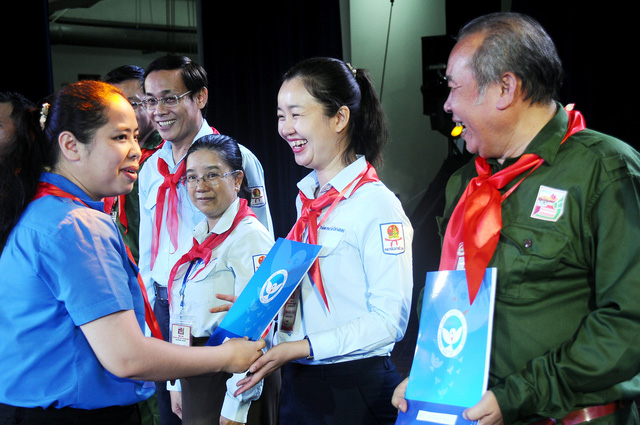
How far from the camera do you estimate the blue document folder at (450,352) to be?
1176 millimetres

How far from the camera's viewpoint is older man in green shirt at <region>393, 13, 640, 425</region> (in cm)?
116

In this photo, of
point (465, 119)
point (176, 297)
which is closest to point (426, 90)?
point (176, 297)

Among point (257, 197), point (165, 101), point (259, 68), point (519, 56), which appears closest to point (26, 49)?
point (259, 68)

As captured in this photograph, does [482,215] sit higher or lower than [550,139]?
lower

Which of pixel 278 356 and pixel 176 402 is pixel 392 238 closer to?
pixel 278 356

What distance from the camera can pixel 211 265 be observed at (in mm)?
2096

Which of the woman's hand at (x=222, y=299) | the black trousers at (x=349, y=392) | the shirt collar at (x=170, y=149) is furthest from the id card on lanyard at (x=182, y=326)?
the shirt collar at (x=170, y=149)

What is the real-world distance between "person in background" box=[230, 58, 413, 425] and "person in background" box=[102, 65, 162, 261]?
123cm

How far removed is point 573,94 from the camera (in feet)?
13.1

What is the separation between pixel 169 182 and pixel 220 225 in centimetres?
46

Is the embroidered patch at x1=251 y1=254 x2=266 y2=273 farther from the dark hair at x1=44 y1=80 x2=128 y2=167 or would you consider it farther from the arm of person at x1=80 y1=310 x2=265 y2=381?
the dark hair at x1=44 y1=80 x2=128 y2=167

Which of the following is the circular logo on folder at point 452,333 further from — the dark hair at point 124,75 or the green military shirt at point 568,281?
the dark hair at point 124,75

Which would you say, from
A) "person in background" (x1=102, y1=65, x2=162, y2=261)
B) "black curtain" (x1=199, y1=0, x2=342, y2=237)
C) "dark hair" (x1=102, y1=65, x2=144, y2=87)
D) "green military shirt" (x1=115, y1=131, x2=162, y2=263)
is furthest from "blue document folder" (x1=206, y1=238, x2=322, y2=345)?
"black curtain" (x1=199, y1=0, x2=342, y2=237)

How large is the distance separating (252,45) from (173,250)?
11.0 ft
